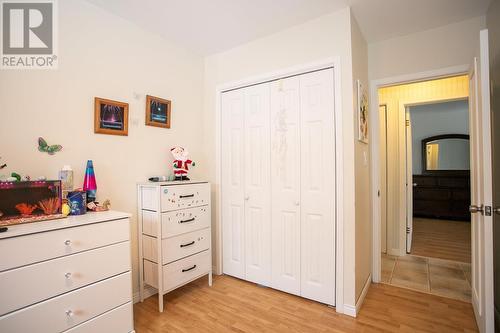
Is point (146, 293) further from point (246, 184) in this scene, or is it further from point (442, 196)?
point (442, 196)

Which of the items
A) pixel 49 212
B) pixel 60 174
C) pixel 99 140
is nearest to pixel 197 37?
pixel 99 140

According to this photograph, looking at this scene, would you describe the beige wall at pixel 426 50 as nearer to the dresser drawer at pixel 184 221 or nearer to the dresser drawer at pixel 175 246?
the dresser drawer at pixel 184 221

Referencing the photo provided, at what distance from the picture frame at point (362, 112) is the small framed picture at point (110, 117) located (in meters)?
2.05

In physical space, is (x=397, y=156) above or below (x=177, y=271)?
above

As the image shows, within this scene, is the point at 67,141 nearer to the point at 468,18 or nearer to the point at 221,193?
the point at 221,193

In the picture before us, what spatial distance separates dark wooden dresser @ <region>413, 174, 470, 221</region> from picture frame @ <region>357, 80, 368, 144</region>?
4168mm

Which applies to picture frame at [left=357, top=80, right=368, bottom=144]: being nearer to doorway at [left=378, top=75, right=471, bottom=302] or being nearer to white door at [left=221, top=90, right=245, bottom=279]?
doorway at [left=378, top=75, right=471, bottom=302]

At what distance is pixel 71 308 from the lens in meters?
1.37

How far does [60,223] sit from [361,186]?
2.28m

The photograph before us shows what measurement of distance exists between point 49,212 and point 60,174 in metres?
0.28

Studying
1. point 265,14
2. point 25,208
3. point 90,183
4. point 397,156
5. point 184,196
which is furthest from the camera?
point 397,156

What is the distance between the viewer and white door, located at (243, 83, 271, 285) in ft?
7.77

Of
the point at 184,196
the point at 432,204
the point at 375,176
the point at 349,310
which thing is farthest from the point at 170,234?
the point at 432,204

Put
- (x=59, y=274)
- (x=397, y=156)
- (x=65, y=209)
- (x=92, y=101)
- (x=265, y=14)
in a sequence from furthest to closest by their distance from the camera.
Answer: (x=397, y=156) → (x=265, y=14) → (x=92, y=101) → (x=65, y=209) → (x=59, y=274)
